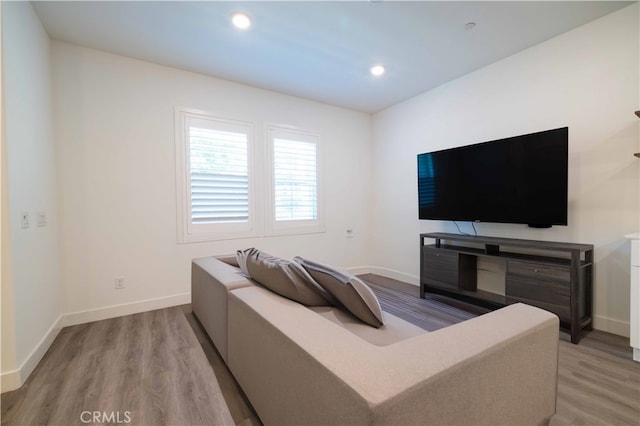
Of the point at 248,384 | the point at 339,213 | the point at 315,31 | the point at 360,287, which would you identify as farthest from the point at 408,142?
the point at 248,384

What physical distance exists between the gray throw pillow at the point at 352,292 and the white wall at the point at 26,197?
1930 millimetres

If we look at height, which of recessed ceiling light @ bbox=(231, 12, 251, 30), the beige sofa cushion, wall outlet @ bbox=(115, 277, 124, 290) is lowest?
wall outlet @ bbox=(115, 277, 124, 290)

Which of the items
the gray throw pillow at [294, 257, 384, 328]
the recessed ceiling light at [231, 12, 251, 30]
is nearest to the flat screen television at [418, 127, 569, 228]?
the gray throw pillow at [294, 257, 384, 328]

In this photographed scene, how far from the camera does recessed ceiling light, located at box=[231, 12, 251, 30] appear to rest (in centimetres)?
229

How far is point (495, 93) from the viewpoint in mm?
3115

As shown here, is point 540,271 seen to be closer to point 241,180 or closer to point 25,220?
point 241,180

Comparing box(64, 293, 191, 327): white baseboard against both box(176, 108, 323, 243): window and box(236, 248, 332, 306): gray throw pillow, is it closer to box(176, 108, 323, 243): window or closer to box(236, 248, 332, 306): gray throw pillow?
box(176, 108, 323, 243): window

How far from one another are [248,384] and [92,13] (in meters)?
3.05

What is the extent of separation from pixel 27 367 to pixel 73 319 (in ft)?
3.14

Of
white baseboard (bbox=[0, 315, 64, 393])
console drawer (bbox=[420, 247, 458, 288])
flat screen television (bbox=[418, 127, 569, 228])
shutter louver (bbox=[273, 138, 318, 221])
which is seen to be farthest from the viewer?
shutter louver (bbox=[273, 138, 318, 221])

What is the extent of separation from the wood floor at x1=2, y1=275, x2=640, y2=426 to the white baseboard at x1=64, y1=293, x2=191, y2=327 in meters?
0.13

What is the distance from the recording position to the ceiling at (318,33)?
7.30 feet

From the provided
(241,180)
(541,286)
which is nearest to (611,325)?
(541,286)

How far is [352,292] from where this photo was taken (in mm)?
1417
